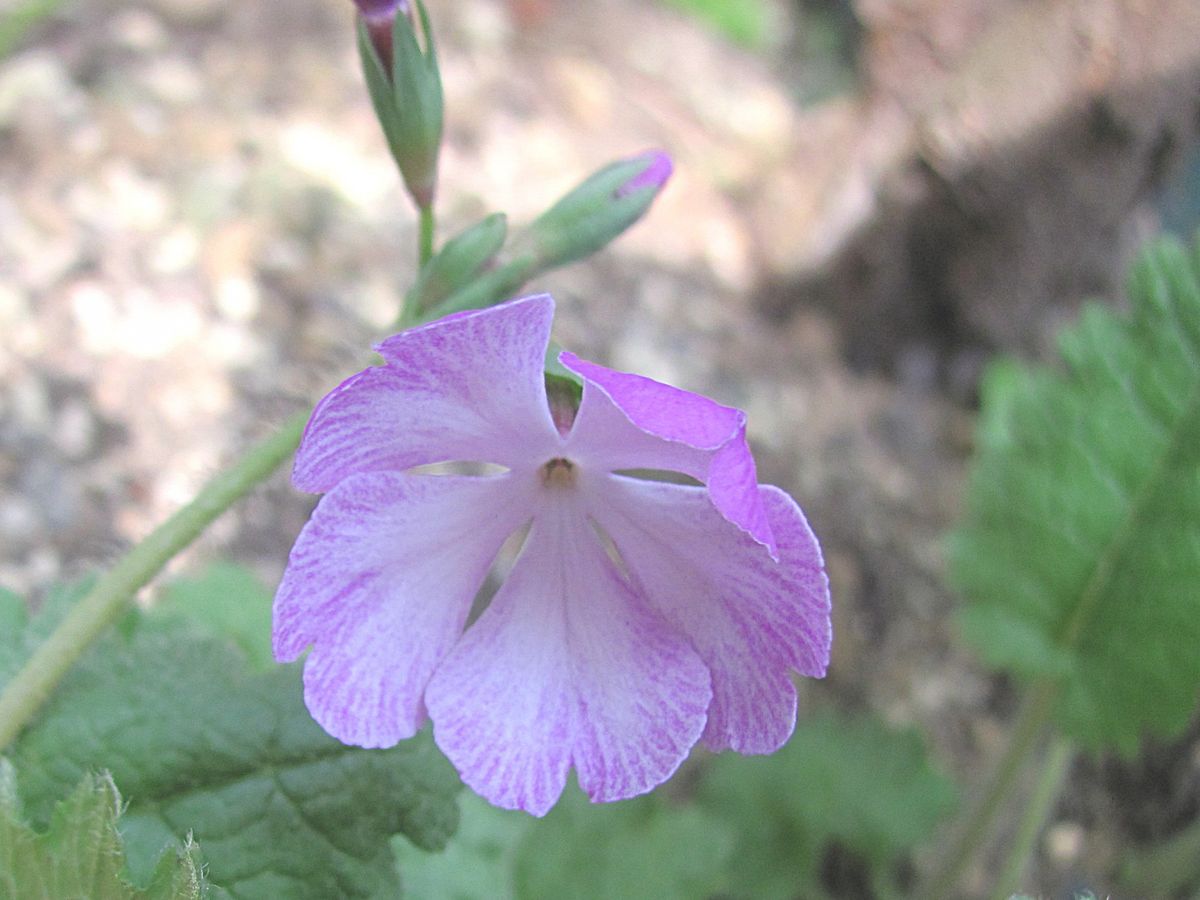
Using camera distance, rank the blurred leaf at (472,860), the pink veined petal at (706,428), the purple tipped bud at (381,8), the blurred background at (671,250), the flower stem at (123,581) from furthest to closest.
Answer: the blurred background at (671,250), the blurred leaf at (472,860), the purple tipped bud at (381,8), the flower stem at (123,581), the pink veined petal at (706,428)

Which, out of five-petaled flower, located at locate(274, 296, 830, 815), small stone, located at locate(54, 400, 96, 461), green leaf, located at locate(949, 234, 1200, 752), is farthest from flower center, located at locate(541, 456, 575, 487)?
small stone, located at locate(54, 400, 96, 461)

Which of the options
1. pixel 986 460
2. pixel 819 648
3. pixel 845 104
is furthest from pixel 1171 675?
pixel 845 104

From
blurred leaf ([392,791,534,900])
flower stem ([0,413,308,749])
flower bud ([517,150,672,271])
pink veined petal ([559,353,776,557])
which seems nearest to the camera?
pink veined petal ([559,353,776,557])

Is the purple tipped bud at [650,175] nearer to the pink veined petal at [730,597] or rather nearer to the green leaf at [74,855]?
the pink veined petal at [730,597]

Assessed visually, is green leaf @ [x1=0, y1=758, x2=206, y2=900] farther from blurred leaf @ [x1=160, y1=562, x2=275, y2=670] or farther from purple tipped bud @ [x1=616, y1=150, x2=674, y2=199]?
purple tipped bud @ [x1=616, y1=150, x2=674, y2=199]

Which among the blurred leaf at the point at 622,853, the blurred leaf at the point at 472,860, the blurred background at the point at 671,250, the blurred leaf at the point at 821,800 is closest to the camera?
the blurred leaf at the point at 472,860

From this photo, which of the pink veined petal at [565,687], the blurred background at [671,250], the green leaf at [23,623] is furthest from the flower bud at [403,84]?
the blurred background at [671,250]

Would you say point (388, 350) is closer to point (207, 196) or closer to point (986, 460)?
point (986, 460)

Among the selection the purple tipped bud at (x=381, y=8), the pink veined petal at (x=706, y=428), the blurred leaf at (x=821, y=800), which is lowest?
the blurred leaf at (x=821, y=800)
